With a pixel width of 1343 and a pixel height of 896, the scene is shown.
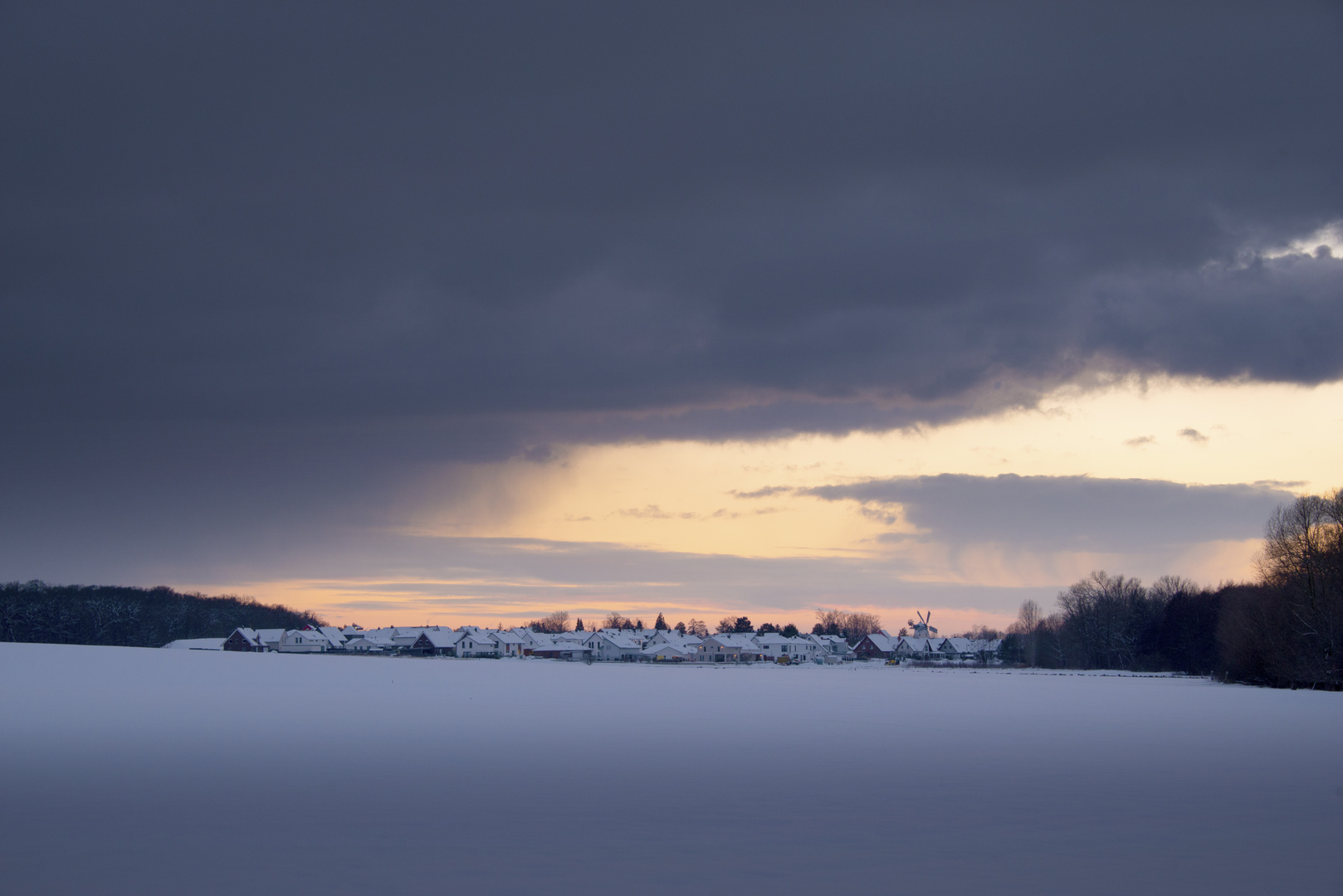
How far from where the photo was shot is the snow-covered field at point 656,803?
10.6 metres

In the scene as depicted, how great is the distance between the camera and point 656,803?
15.2 m

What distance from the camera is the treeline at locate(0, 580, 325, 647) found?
460 feet

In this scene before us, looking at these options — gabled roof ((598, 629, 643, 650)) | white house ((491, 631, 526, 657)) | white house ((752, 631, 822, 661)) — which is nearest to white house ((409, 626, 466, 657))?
white house ((491, 631, 526, 657))

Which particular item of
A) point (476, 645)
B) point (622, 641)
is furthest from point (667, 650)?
point (476, 645)

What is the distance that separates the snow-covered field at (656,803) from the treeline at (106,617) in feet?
416

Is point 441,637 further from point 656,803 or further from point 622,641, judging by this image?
point 656,803

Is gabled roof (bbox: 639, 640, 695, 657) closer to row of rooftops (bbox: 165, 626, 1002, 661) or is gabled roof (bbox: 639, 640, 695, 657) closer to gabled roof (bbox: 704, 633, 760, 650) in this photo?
row of rooftops (bbox: 165, 626, 1002, 661)

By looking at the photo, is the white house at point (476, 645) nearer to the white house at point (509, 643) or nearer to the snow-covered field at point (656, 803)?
the white house at point (509, 643)

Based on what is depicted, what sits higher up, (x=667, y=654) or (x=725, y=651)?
(x=725, y=651)

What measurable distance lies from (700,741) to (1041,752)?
7565 millimetres

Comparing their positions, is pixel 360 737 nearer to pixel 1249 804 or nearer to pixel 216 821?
pixel 216 821

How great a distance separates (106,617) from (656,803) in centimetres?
16445

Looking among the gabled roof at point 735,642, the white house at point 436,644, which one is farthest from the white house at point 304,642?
the gabled roof at point 735,642

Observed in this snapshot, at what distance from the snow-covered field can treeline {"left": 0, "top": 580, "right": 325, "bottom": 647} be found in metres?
127
